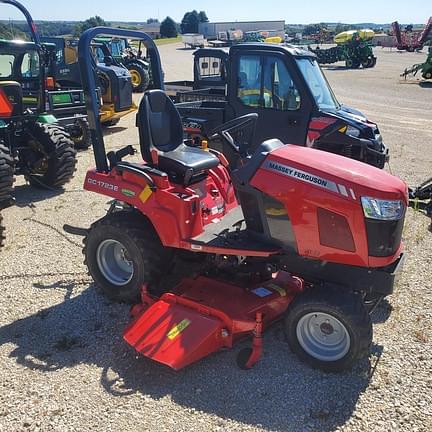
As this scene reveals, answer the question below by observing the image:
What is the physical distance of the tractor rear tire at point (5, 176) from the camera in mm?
5512

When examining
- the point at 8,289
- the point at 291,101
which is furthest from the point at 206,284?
the point at 291,101

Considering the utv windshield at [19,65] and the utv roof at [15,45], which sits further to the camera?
the utv windshield at [19,65]

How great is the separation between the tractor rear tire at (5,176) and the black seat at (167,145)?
2366 mm

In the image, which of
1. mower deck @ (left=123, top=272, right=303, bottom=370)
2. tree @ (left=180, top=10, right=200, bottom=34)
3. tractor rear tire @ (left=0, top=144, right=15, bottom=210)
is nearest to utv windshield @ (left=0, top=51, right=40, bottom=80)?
tractor rear tire @ (left=0, top=144, right=15, bottom=210)

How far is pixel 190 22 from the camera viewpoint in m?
79.7

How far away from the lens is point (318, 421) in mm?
2791

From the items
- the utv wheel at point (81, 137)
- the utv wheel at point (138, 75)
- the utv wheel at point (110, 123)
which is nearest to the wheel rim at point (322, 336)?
the utv wheel at point (81, 137)

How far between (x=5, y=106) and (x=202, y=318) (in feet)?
14.2

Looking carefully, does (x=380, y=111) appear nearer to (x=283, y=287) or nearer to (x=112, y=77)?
(x=112, y=77)

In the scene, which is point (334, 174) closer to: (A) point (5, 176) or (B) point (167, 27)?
(A) point (5, 176)

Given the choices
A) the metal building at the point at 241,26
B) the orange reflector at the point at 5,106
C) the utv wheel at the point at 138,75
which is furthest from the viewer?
the metal building at the point at 241,26

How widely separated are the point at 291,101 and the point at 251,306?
4.12 meters

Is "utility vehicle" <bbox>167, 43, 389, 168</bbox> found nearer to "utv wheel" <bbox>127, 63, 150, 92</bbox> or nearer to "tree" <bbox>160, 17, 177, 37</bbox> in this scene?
"utv wheel" <bbox>127, 63, 150, 92</bbox>

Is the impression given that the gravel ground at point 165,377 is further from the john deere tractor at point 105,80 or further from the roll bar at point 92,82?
the john deere tractor at point 105,80
